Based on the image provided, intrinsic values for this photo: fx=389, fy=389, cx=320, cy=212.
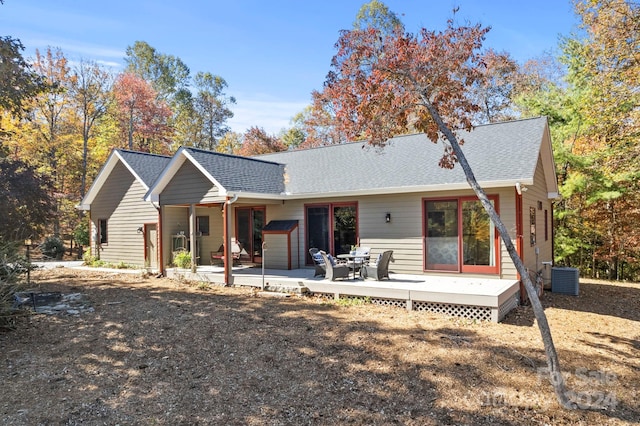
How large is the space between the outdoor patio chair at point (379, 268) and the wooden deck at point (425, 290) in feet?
0.72

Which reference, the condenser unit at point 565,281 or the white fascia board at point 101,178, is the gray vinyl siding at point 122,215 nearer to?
the white fascia board at point 101,178

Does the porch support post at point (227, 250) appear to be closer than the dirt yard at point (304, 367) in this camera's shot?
No

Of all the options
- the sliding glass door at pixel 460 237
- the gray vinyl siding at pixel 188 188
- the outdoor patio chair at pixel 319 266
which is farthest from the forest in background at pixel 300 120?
the gray vinyl siding at pixel 188 188

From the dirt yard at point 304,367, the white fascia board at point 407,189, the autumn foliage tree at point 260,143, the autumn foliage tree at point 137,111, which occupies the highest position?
the autumn foliage tree at point 137,111

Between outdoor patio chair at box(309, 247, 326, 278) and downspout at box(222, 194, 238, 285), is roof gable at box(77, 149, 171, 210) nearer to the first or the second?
downspout at box(222, 194, 238, 285)

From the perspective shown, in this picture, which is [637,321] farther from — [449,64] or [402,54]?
[402,54]

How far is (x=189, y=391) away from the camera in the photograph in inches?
171

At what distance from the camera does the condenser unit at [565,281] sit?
10.7 metres

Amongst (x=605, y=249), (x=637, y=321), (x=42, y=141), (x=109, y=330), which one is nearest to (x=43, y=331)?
(x=109, y=330)

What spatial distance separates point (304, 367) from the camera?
194 inches

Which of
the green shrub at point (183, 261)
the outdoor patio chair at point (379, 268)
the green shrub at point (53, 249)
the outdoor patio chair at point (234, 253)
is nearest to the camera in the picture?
the outdoor patio chair at point (379, 268)

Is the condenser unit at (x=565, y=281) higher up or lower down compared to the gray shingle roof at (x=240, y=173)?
lower down

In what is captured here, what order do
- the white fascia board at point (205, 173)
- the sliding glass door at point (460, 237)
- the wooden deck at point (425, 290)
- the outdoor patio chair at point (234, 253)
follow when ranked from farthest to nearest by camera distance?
the outdoor patio chair at point (234, 253)
the white fascia board at point (205, 173)
the sliding glass door at point (460, 237)
the wooden deck at point (425, 290)

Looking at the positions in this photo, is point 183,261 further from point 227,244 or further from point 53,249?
point 53,249
